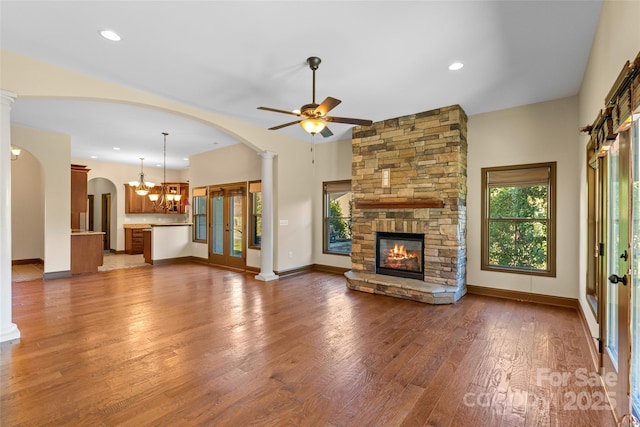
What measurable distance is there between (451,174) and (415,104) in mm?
1264

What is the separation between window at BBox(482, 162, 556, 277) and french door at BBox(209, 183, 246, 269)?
522 centimetres

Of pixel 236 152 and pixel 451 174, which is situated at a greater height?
pixel 236 152

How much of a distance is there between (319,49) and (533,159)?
379 cm

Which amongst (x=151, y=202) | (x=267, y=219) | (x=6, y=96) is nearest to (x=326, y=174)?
(x=267, y=219)

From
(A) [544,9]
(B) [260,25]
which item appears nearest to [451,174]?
(A) [544,9]

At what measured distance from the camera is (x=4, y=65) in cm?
328

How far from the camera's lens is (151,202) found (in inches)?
424

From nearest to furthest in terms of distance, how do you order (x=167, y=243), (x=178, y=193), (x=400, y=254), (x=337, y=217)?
(x=400, y=254)
(x=337, y=217)
(x=167, y=243)
(x=178, y=193)

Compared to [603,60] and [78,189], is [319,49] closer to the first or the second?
[603,60]

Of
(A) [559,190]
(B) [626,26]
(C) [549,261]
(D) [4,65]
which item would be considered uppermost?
(D) [4,65]

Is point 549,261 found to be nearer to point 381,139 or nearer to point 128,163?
point 381,139

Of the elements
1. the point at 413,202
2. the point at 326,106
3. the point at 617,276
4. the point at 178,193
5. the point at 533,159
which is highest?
the point at 326,106

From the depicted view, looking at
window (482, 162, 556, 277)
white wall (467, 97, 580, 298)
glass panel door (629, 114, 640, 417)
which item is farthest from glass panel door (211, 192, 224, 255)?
glass panel door (629, 114, 640, 417)

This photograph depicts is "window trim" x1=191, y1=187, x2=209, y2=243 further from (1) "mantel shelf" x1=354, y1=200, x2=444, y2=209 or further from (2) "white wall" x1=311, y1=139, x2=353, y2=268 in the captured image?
(1) "mantel shelf" x1=354, y1=200, x2=444, y2=209
